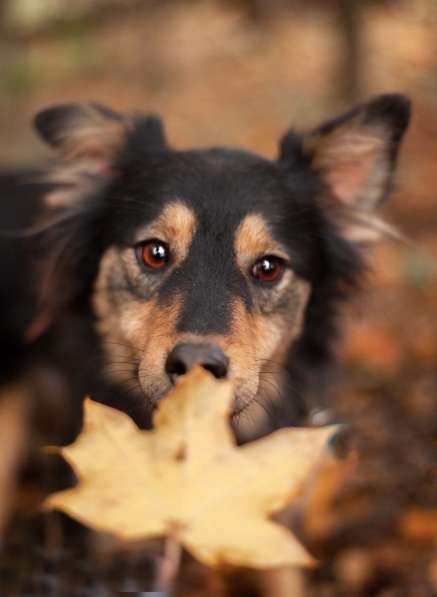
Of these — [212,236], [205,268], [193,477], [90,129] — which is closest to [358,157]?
[212,236]

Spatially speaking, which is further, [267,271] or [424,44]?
[424,44]

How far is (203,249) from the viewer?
2.47 m

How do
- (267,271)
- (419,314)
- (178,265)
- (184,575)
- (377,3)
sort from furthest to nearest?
(377,3) < (419,314) < (184,575) < (267,271) < (178,265)

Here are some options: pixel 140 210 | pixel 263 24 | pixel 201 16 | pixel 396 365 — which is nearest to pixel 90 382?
pixel 140 210

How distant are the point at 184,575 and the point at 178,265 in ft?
4.65

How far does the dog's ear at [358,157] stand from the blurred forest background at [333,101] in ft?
0.61

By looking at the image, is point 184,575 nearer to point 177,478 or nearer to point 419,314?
point 177,478

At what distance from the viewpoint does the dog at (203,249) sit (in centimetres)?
244

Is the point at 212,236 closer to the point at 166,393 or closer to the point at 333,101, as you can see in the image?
the point at 166,393

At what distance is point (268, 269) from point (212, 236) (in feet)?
0.93

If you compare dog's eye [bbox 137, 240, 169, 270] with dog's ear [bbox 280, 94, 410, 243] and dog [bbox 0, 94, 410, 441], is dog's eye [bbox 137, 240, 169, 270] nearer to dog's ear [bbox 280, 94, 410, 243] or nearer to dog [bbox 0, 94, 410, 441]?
dog [bbox 0, 94, 410, 441]

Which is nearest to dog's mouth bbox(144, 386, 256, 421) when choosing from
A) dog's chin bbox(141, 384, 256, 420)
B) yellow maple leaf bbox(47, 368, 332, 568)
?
dog's chin bbox(141, 384, 256, 420)

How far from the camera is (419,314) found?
15.1 feet

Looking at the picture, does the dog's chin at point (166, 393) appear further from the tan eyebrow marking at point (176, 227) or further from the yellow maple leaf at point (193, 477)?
the yellow maple leaf at point (193, 477)
